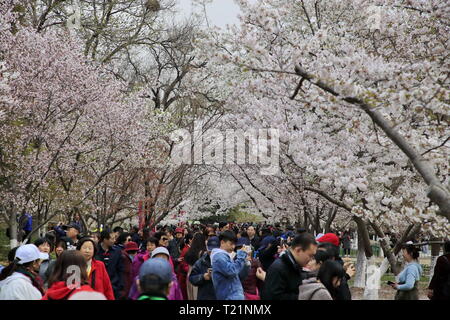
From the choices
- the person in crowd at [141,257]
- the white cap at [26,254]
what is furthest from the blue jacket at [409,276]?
the white cap at [26,254]

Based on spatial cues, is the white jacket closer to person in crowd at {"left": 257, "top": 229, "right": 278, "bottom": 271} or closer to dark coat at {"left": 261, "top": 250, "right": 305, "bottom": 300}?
dark coat at {"left": 261, "top": 250, "right": 305, "bottom": 300}

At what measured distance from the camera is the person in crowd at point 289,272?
520 cm

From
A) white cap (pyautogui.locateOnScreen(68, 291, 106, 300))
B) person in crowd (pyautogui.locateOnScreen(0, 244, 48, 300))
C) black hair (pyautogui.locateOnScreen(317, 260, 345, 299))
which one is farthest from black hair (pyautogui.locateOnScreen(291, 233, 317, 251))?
person in crowd (pyautogui.locateOnScreen(0, 244, 48, 300))

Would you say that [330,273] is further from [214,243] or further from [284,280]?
[214,243]

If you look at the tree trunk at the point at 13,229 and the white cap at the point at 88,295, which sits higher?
the tree trunk at the point at 13,229

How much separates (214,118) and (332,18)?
25.6ft

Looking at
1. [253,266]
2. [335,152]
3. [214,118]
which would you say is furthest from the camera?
[214,118]

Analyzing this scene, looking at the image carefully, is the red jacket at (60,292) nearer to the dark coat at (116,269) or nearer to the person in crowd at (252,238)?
the dark coat at (116,269)

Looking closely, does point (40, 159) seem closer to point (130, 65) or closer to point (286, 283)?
point (286, 283)

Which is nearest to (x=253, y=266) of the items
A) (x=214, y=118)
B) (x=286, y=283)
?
(x=286, y=283)

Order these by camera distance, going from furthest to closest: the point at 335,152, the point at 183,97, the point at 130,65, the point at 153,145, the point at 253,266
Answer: the point at 130,65 → the point at 183,97 → the point at 153,145 → the point at 335,152 → the point at 253,266

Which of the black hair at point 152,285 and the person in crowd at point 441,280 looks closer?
the black hair at point 152,285

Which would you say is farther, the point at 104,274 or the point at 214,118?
the point at 214,118

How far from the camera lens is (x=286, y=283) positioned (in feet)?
17.1
